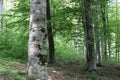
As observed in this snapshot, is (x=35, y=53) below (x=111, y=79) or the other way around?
the other way around

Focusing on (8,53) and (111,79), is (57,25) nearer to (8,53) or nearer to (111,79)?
(8,53)

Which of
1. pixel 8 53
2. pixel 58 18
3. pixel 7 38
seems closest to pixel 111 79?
pixel 58 18

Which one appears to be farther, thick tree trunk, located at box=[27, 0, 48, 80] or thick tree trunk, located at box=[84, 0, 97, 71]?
thick tree trunk, located at box=[84, 0, 97, 71]

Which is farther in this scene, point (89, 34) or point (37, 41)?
point (89, 34)

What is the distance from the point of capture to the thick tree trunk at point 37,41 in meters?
6.05

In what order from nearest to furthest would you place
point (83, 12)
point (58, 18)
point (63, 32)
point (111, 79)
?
point (111, 79) < point (83, 12) < point (58, 18) < point (63, 32)

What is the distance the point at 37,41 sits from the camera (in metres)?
6.05

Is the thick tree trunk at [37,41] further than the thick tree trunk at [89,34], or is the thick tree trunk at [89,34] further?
the thick tree trunk at [89,34]

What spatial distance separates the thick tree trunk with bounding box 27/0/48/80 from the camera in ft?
19.9

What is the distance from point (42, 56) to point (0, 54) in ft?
24.0

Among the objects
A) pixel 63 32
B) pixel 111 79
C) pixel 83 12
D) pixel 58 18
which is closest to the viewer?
pixel 111 79

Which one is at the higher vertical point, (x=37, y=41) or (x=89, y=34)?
(x=37, y=41)

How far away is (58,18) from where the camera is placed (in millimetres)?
12688

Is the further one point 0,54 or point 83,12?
point 0,54
